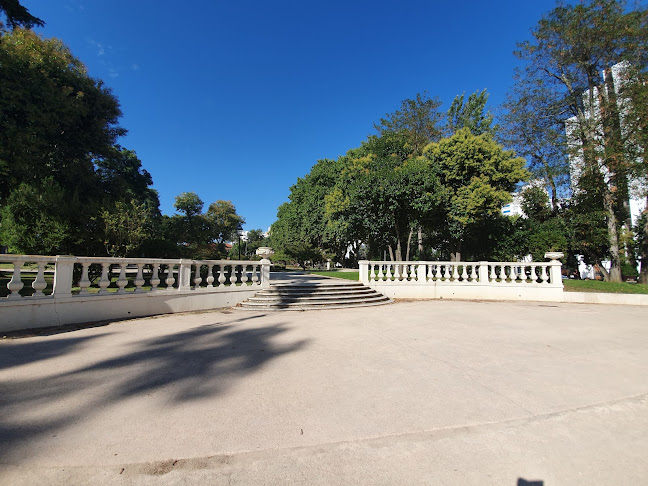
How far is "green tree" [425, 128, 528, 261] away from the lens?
539 inches

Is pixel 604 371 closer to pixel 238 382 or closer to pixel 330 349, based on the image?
pixel 330 349

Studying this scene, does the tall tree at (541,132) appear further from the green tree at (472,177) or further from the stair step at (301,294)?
the stair step at (301,294)

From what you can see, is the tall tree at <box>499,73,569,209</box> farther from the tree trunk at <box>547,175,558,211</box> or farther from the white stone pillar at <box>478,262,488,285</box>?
the white stone pillar at <box>478,262,488,285</box>

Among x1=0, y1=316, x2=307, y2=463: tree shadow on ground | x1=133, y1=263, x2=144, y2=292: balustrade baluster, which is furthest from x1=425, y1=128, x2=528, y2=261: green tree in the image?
x1=133, y1=263, x2=144, y2=292: balustrade baluster

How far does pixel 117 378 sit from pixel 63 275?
153 inches

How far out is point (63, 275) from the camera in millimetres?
5578

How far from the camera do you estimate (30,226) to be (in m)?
7.89

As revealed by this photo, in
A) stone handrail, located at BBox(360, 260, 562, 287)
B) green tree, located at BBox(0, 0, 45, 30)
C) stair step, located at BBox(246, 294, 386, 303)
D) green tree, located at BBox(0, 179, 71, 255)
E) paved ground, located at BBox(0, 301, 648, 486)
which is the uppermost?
green tree, located at BBox(0, 0, 45, 30)

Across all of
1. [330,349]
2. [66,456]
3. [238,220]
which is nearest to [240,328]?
[330,349]

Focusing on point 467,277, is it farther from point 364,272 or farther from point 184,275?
point 184,275

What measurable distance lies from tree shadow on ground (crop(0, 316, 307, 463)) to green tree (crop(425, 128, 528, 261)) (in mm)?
12170

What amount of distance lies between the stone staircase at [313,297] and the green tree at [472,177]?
22.9 ft

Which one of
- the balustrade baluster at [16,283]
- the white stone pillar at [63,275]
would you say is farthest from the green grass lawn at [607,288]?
the balustrade baluster at [16,283]

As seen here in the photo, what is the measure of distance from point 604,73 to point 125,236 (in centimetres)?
2640
